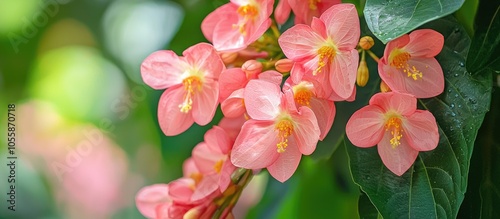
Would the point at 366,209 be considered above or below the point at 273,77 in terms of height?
below

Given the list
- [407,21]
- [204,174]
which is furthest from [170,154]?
[407,21]

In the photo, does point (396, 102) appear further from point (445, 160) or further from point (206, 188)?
point (206, 188)

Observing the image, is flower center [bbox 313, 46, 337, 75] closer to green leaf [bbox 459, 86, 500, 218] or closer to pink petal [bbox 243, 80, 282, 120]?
pink petal [bbox 243, 80, 282, 120]

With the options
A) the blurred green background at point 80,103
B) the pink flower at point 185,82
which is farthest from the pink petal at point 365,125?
the blurred green background at point 80,103

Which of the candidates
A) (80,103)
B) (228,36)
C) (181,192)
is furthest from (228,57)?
(80,103)

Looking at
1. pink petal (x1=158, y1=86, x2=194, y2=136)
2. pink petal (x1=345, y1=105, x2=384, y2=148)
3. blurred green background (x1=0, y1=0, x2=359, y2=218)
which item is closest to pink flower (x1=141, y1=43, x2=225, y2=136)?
pink petal (x1=158, y1=86, x2=194, y2=136)

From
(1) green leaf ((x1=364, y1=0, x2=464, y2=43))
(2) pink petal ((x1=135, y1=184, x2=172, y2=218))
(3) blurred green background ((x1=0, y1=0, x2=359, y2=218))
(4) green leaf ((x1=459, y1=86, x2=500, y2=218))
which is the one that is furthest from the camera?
(3) blurred green background ((x1=0, y1=0, x2=359, y2=218))
